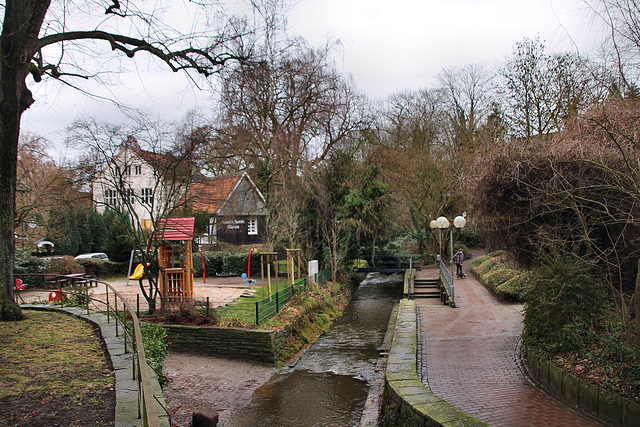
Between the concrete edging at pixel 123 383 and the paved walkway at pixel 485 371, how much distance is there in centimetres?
392

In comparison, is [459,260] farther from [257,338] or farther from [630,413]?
[630,413]

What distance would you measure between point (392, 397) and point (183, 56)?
7.57 m

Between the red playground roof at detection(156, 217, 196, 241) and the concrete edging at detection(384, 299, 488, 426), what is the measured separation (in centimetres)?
725

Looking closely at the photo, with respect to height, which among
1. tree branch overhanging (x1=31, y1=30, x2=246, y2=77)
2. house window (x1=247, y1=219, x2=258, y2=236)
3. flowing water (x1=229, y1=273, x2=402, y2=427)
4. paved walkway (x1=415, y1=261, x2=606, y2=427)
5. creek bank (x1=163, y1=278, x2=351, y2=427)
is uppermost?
tree branch overhanging (x1=31, y1=30, x2=246, y2=77)

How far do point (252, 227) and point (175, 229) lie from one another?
799 inches

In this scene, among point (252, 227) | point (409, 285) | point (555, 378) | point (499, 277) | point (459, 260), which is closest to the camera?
point (555, 378)

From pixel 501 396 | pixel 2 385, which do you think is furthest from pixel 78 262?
pixel 501 396

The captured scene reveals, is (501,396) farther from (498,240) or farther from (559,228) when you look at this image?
(498,240)

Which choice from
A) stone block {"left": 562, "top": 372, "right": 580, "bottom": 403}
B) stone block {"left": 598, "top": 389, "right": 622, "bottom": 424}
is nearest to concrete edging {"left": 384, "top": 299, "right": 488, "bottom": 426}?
stone block {"left": 598, "top": 389, "right": 622, "bottom": 424}

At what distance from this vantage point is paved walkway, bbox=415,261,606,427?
5910 mm

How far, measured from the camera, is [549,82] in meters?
17.2

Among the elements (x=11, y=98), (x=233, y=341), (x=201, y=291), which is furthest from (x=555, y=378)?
(x=201, y=291)

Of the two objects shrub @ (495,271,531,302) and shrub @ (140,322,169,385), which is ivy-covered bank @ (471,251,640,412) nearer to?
shrub @ (140,322,169,385)

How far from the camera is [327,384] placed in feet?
33.1
